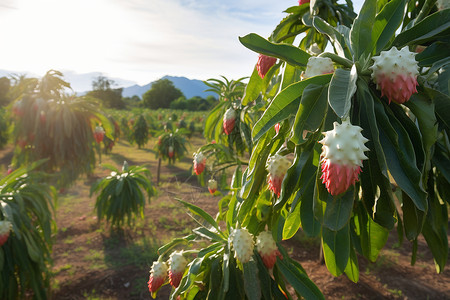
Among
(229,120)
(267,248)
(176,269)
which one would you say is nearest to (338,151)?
(267,248)

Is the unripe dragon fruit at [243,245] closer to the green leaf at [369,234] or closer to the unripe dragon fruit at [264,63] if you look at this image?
the green leaf at [369,234]

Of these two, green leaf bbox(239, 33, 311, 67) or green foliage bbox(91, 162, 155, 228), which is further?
green foliage bbox(91, 162, 155, 228)

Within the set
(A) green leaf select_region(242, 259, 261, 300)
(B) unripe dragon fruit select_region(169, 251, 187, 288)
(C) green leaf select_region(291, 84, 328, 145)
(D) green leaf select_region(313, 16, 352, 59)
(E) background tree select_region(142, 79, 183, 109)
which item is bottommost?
(B) unripe dragon fruit select_region(169, 251, 187, 288)

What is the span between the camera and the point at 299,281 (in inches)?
43.8

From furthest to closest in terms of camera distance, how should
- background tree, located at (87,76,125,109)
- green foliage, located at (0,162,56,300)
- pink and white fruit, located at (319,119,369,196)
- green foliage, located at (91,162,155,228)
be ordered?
background tree, located at (87,76,125,109) < green foliage, located at (91,162,155,228) < green foliage, located at (0,162,56,300) < pink and white fruit, located at (319,119,369,196)

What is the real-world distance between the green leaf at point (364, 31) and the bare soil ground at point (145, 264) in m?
1.38

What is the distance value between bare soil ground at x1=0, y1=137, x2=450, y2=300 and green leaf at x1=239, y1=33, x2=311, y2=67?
1301mm

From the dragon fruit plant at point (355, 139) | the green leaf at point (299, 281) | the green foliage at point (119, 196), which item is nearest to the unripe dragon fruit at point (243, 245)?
the dragon fruit plant at point (355, 139)

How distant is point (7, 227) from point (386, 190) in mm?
2058

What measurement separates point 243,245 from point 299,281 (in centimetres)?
27

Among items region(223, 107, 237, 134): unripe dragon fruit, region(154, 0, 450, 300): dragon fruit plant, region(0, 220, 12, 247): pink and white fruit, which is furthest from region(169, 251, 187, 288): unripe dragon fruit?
region(0, 220, 12, 247): pink and white fruit

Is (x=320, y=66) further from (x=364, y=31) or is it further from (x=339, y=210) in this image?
(x=339, y=210)

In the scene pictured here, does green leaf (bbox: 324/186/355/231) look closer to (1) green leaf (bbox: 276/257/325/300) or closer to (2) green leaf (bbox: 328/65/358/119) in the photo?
(2) green leaf (bbox: 328/65/358/119)

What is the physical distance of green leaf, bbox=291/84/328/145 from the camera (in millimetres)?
667
